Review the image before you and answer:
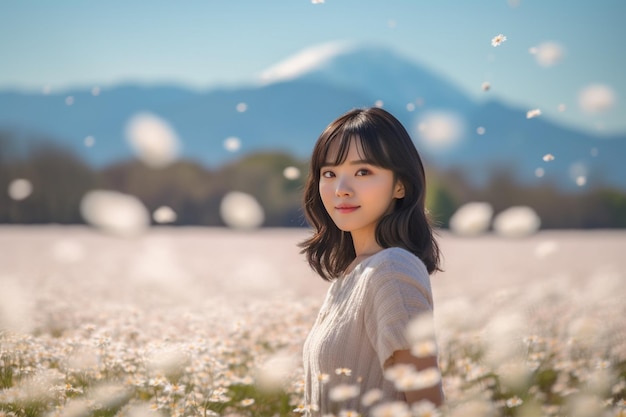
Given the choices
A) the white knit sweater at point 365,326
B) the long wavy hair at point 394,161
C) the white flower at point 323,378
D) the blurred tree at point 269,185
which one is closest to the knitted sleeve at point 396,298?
the white knit sweater at point 365,326

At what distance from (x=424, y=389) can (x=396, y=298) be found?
29cm

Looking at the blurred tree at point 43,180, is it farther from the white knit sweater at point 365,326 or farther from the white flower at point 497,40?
the white knit sweater at point 365,326

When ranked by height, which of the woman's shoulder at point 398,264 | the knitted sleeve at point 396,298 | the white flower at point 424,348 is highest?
the woman's shoulder at point 398,264

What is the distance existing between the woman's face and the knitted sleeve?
37cm

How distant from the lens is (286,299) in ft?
20.7

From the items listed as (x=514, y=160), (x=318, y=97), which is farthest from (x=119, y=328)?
(x=318, y=97)

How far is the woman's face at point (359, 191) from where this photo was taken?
274cm

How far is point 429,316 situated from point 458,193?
33.0 metres

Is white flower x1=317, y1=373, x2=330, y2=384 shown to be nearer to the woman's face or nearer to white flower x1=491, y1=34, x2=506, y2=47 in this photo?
the woman's face

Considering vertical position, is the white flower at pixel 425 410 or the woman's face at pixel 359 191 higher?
the woman's face at pixel 359 191

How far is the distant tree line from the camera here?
109ft

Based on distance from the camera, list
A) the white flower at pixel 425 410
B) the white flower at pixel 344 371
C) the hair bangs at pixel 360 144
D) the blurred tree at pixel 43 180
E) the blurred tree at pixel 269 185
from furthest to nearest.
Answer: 1. the blurred tree at pixel 269 185
2. the blurred tree at pixel 43 180
3. the hair bangs at pixel 360 144
4. the white flower at pixel 344 371
5. the white flower at pixel 425 410


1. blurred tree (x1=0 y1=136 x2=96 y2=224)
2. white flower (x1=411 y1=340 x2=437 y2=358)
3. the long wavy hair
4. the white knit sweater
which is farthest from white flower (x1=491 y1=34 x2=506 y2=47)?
blurred tree (x1=0 y1=136 x2=96 y2=224)

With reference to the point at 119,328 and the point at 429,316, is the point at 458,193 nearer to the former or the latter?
the point at 119,328
